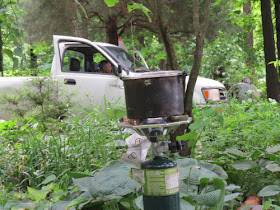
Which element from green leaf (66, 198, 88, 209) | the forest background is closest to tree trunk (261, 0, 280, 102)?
the forest background

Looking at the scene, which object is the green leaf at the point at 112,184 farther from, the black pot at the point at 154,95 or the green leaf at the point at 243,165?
the green leaf at the point at 243,165

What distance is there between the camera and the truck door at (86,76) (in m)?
7.49

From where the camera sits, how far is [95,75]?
773cm

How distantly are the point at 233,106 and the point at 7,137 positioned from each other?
3.41 m

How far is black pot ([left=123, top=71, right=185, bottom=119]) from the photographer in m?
2.05

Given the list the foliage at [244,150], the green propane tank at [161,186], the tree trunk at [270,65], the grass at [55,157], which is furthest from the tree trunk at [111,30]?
the green propane tank at [161,186]

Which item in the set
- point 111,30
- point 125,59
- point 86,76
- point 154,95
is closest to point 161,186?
point 154,95

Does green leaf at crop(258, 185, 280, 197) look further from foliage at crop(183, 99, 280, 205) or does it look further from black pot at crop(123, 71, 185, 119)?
black pot at crop(123, 71, 185, 119)

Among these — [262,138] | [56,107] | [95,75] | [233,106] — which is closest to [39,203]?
[262,138]

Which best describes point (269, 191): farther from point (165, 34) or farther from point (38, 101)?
point (38, 101)

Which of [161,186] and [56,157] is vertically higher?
[161,186]

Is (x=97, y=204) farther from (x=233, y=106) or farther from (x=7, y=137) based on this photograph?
(x=233, y=106)

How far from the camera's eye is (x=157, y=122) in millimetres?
2049

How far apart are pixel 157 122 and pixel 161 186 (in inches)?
12.7
